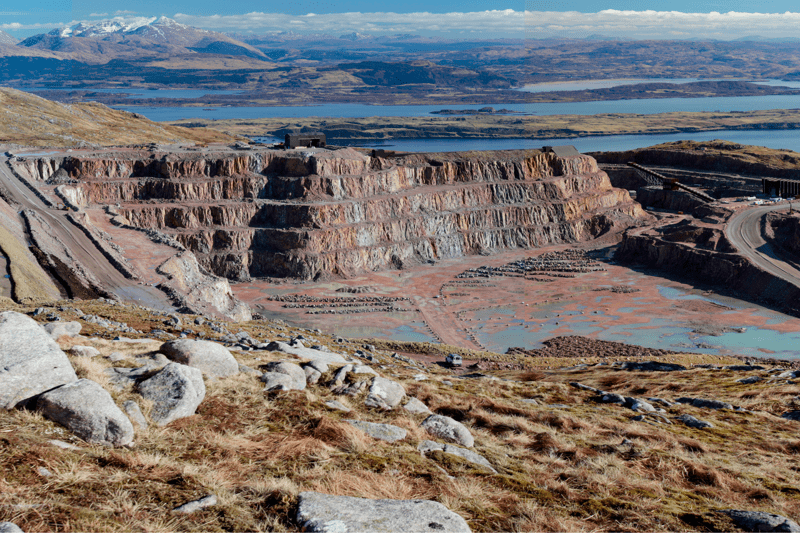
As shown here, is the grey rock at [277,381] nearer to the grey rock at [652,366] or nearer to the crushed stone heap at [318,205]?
the grey rock at [652,366]

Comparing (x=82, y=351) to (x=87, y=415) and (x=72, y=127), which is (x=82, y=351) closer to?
(x=87, y=415)

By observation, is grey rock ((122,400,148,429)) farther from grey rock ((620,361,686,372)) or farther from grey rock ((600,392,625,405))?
grey rock ((620,361,686,372))

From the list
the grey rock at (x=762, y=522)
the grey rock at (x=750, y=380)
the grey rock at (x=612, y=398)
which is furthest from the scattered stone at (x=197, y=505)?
the grey rock at (x=750, y=380)

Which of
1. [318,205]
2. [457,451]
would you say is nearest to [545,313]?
[318,205]

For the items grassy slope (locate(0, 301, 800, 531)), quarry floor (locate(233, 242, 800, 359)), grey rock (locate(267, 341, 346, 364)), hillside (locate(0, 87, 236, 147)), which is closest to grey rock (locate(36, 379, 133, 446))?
grassy slope (locate(0, 301, 800, 531))

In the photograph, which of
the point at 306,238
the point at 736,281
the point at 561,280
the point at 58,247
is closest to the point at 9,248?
the point at 58,247

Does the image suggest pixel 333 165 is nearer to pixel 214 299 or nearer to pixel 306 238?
pixel 306 238
